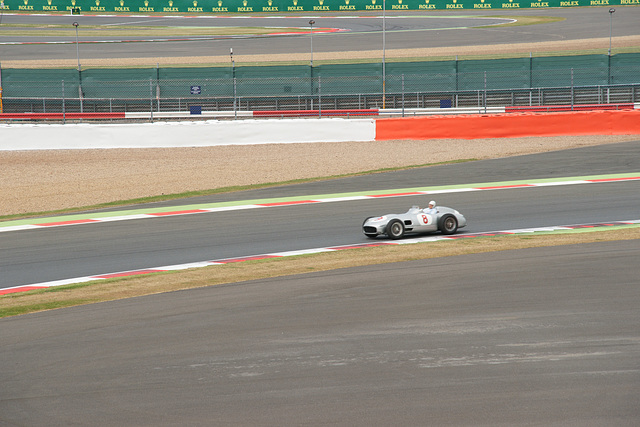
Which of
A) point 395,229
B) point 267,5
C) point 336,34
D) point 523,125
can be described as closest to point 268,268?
point 395,229

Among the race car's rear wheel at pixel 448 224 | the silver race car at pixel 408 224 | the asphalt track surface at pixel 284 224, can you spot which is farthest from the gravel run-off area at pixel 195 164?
the race car's rear wheel at pixel 448 224

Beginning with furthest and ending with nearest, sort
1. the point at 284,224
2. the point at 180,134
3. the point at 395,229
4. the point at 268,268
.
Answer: the point at 180,134 → the point at 284,224 → the point at 395,229 → the point at 268,268

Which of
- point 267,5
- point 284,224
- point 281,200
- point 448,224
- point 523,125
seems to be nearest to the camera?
point 448,224

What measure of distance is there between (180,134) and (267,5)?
2992 centimetres

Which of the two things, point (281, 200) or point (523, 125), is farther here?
point (523, 125)

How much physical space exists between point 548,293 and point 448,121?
51.2ft

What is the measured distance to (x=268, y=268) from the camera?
10500mm

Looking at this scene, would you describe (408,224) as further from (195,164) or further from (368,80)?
(368,80)

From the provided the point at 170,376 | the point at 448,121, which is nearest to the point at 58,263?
the point at 170,376

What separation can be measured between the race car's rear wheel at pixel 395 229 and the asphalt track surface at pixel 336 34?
28711mm

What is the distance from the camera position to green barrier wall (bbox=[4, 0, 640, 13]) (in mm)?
51594

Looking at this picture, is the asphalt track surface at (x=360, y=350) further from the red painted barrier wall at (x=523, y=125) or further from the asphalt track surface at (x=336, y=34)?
the asphalt track surface at (x=336, y=34)

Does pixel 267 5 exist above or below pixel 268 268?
above

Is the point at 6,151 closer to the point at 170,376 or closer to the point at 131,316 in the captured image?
the point at 131,316
